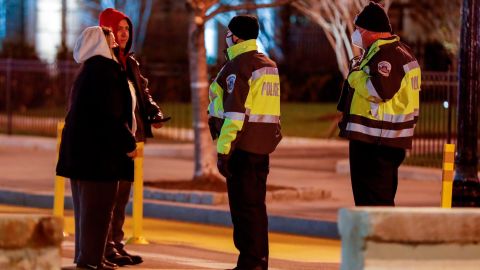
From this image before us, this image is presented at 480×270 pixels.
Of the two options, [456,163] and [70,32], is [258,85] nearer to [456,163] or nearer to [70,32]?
[456,163]

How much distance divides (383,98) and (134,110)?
191cm

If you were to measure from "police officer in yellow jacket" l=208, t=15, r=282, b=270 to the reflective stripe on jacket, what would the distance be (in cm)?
54

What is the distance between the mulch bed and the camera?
51.3 feet

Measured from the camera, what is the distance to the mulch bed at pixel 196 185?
15648mm

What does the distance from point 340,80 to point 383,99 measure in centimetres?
2621

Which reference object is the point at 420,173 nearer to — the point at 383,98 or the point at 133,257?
the point at 133,257

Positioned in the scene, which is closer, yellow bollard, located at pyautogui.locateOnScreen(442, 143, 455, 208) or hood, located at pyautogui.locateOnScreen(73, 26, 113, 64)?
hood, located at pyautogui.locateOnScreen(73, 26, 113, 64)

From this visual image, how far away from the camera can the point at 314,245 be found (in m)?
12.9

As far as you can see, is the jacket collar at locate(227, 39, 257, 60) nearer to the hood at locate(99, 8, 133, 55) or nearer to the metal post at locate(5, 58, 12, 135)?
the hood at locate(99, 8, 133, 55)

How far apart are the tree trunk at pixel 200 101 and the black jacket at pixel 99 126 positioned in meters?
6.38

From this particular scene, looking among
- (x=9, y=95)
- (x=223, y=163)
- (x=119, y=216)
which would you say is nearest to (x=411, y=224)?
(x=223, y=163)

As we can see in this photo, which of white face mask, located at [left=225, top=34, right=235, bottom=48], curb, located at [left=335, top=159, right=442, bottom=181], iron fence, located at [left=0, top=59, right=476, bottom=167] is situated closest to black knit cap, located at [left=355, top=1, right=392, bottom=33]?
white face mask, located at [left=225, top=34, right=235, bottom=48]

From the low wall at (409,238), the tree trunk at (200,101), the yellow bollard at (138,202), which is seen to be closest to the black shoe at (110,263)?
the yellow bollard at (138,202)

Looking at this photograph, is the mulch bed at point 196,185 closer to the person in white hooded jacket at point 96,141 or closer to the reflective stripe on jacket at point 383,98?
the reflective stripe on jacket at point 383,98
